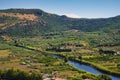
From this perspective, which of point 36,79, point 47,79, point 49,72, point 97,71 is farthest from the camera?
point 97,71

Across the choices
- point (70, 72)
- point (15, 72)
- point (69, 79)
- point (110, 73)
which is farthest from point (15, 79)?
point (110, 73)

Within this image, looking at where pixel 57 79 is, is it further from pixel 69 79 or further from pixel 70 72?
pixel 70 72

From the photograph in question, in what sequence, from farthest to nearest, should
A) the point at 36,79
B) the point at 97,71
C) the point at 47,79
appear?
the point at 97,71 → the point at 47,79 → the point at 36,79

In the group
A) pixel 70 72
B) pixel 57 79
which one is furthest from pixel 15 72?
pixel 70 72

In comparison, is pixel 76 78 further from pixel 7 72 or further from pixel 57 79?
pixel 7 72

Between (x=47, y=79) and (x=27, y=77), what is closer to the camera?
(x=27, y=77)

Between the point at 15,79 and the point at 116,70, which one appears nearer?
the point at 15,79

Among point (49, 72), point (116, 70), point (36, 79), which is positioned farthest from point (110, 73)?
point (36, 79)
